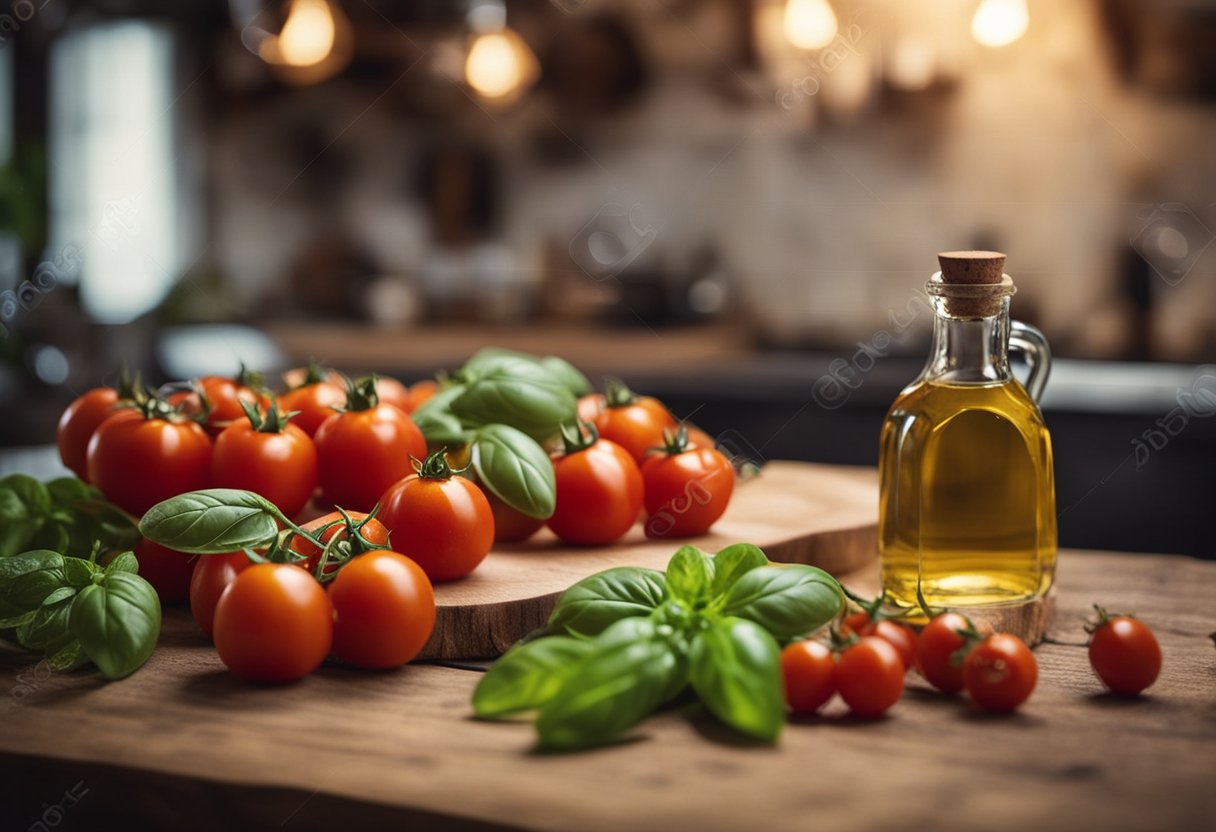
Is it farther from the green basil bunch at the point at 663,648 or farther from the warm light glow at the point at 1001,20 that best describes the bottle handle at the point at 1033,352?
the warm light glow at the point at 1001,20

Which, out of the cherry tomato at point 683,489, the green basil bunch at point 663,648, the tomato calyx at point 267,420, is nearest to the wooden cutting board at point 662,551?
the cherry tomato at point 683,489

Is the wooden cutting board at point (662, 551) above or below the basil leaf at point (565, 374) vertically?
below

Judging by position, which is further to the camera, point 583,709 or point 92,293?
point 92,293

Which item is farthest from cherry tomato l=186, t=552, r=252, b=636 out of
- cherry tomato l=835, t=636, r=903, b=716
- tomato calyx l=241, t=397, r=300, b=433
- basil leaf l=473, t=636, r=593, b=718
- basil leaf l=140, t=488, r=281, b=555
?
cherry tomato l=835, t=636, r=903, b=716

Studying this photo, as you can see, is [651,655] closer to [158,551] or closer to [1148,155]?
[158,551]

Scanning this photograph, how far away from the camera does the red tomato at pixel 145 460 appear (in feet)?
3.96

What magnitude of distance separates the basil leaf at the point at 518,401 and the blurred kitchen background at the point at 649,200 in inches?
71.4

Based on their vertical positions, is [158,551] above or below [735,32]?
below

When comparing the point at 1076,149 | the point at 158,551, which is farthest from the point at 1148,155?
the point at 158,551

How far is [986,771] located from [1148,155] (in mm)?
3144

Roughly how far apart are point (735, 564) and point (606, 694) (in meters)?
0.20

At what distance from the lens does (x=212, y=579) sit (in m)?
1.07

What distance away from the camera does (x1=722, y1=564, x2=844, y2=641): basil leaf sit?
3.17 feet

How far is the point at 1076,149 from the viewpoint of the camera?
144 inches
